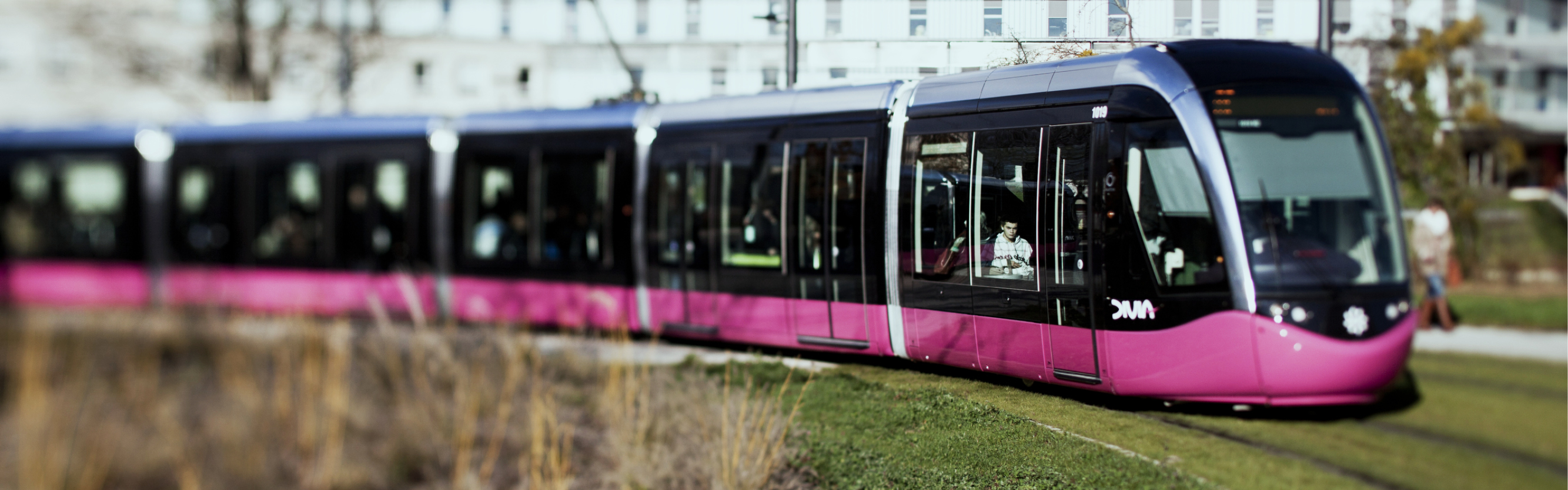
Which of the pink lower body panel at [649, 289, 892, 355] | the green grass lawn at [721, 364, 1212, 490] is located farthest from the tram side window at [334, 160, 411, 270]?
the green grass lawn at [721, 364, 1212, 490]

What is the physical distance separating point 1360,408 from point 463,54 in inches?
1128

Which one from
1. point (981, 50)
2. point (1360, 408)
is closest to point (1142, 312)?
point (1360, 408)

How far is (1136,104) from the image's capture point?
11.9 ft

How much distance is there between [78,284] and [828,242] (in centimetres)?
584

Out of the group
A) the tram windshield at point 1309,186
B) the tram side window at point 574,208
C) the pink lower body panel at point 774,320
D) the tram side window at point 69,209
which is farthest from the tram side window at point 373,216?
the tram windshield at point 1309,186

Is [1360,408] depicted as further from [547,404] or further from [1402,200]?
[547,404]

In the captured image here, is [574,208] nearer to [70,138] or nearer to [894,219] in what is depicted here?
[70,138]

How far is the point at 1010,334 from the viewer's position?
332 cm

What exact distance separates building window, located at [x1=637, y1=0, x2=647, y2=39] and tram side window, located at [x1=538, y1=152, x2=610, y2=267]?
13.6 ft

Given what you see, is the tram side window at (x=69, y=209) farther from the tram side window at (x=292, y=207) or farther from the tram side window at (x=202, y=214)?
the tram side window at (x=292, y=207)

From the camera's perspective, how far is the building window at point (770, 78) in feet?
22.0

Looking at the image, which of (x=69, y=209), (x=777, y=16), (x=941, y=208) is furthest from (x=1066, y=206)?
(x=69, y=209)

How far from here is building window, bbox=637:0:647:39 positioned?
1352cm

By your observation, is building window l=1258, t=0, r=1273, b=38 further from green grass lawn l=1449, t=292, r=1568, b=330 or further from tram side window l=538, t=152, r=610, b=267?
tram side window l=538, t=152, r=610, b=267
